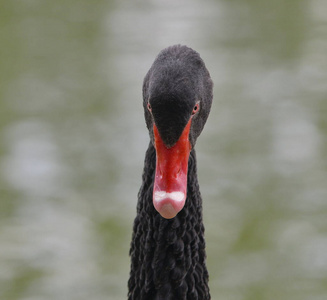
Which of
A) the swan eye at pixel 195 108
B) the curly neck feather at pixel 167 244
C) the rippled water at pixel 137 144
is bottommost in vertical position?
the curly neck feather at pixel 167 244

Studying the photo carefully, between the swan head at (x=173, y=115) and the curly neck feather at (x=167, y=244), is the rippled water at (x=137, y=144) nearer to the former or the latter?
the curly neck feather at (x=167, y=244)

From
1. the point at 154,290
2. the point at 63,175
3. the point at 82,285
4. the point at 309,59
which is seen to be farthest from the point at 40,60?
the point at 154,290

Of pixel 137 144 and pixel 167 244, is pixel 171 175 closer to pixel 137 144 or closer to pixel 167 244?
pixel 167 244

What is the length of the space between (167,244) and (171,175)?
372 millimetres

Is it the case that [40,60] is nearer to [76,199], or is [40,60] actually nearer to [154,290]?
[76,199]

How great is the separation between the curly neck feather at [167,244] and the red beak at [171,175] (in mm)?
200

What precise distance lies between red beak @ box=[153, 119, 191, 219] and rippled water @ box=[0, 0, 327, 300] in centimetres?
185

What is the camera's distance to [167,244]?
2.82 m

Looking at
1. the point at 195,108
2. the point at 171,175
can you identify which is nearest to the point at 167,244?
the point at 171,175

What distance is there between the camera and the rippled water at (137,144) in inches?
175

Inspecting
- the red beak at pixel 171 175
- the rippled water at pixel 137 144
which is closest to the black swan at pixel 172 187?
the red beak at pixel 171 175

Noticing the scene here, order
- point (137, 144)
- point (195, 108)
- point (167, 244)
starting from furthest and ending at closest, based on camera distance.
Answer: point (137, 144) < point (167, 244) < point (195, 108)

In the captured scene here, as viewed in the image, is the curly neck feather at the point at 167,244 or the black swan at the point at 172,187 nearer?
the black swan at the point at 172,187

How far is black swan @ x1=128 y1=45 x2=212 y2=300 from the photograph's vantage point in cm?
252
